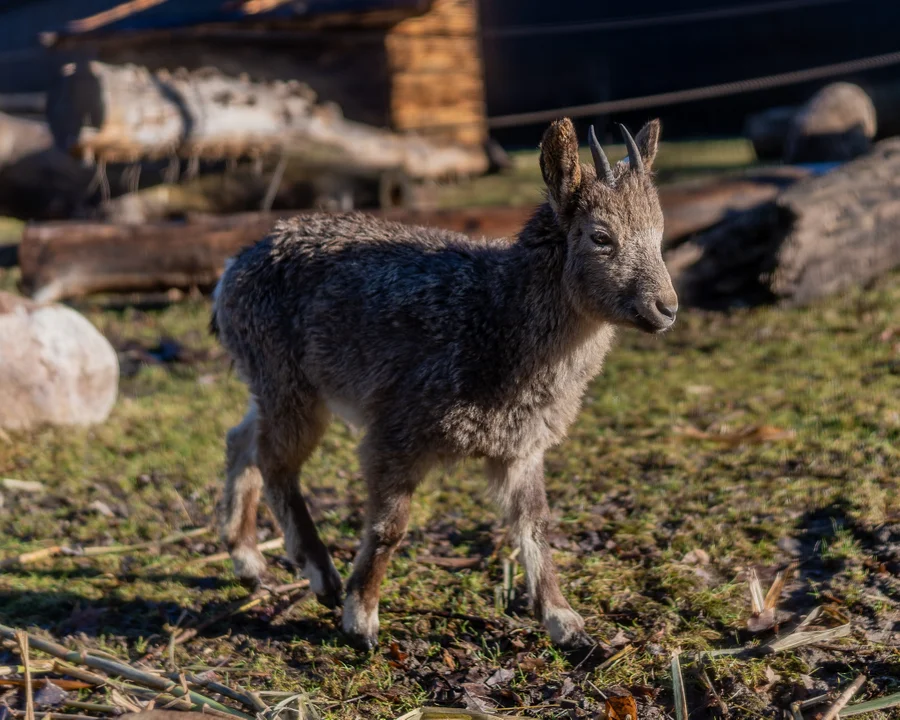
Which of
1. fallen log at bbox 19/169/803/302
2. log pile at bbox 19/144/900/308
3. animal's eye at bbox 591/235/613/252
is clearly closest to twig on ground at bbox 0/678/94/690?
animal's eye at bbox 591/235/613/252

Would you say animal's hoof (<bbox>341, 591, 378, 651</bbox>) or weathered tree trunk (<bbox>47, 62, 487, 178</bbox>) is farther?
weathered tree trunk (<bbox>47, 62, 487, 178</bbox>)

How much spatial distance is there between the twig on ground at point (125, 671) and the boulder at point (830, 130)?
926 cm

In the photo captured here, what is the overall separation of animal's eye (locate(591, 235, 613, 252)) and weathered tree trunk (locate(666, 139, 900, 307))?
408 cm

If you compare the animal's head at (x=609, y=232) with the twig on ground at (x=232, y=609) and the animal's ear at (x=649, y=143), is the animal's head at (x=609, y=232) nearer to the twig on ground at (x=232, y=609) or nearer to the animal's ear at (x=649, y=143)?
the animal's ear at (x=649, y=143)

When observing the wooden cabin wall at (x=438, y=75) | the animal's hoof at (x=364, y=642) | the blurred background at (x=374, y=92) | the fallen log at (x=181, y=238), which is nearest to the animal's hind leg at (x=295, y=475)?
the animal's hoof at (x=364, y=642)

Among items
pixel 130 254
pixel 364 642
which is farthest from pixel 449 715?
pixel 130 254

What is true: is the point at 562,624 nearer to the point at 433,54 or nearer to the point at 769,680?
the point at 769,680

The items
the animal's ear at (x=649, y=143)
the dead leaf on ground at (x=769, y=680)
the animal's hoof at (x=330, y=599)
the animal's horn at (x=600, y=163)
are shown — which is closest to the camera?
the dead leaf on ground at (x=769, y=680)

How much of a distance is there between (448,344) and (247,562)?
4.82 feet

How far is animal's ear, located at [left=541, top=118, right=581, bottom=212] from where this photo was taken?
402cm

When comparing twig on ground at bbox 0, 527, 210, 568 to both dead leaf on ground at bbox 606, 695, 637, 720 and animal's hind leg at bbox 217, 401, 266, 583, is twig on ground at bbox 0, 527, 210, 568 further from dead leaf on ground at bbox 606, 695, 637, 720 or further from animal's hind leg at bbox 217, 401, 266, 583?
dead leaf on ground at bbox 606, 695, 637, 720

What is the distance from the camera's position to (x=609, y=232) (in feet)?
13.4

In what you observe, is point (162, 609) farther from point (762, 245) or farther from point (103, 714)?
point (762, 245)

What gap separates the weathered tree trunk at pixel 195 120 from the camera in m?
9.22
